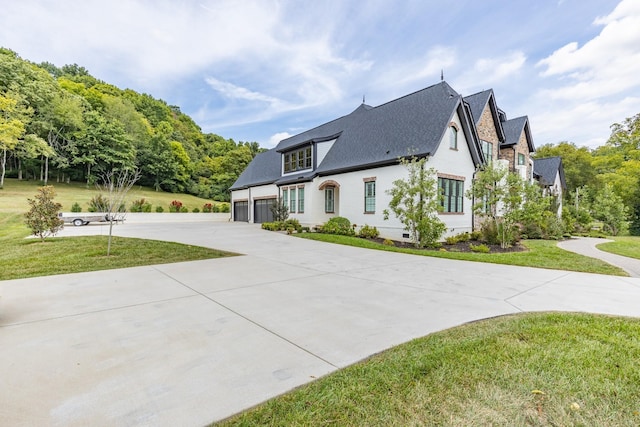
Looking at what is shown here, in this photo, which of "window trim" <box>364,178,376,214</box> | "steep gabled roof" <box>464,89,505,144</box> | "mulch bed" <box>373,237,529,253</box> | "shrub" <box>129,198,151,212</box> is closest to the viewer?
"mulch bed" <box>373,237,529,253</box>

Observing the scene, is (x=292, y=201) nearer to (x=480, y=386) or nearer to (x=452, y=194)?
(x=452, y=194)

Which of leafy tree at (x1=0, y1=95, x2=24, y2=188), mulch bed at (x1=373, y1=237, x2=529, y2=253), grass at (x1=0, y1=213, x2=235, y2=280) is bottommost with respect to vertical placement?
mulch bed at (x1=373, y1=237, x2=529, y2=253)

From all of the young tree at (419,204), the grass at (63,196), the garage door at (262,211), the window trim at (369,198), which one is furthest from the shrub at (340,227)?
the grass at (63,196)

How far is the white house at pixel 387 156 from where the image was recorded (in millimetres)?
14328

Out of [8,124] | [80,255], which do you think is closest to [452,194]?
[80,255]

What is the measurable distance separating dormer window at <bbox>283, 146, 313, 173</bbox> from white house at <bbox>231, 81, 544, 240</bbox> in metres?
0.07

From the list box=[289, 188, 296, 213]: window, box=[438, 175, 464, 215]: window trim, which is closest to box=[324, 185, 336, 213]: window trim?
box=[289, 188, 296, 213]: window

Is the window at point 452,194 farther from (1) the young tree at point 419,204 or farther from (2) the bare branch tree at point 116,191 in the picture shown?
(2) the bare branch tree at point 116,191

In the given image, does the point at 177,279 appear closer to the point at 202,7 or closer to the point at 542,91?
the point at 202,7

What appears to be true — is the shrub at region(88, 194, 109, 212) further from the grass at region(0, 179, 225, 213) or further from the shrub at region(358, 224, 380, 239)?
the shrub at region(358, 224, 380, 239)

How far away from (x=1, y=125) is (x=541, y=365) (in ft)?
141

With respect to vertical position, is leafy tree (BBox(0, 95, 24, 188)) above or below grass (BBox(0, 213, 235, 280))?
above

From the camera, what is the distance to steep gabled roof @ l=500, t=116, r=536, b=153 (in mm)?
20188

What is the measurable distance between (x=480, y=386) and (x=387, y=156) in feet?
43.6
